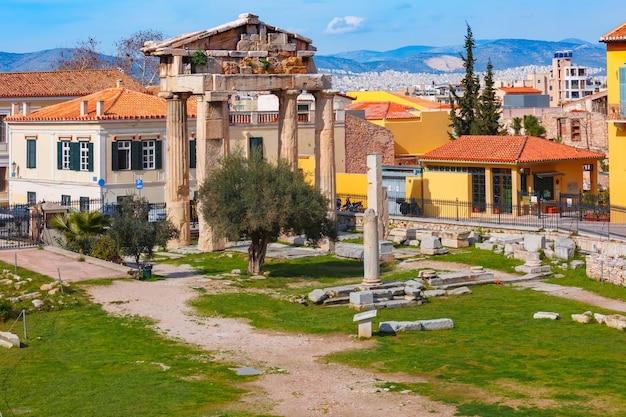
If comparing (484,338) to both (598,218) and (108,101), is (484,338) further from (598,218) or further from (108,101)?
(108,101)

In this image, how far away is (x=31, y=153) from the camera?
54.3 metres

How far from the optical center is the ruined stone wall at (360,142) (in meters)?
61.8

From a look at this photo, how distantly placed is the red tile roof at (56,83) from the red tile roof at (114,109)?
23.8 ft

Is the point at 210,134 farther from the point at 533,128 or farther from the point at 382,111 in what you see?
the point at 533,128

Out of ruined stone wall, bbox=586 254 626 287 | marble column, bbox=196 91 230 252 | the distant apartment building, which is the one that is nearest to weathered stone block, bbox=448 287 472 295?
ruined stone wall, bbox=586 254 626 287

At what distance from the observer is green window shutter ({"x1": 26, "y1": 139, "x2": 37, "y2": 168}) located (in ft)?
177

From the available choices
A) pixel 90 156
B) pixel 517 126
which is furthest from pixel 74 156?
A: pixel 517 126

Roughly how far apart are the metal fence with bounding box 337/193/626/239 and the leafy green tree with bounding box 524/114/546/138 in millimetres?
25756

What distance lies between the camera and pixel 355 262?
127 feet

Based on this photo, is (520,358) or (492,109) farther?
(492,109)

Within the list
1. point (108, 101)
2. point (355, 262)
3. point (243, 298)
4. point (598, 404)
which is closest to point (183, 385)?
point (598, 404)

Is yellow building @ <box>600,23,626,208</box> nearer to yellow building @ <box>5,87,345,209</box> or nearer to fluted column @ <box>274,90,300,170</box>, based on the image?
fluted column @ <box>274,90,300,170</box>

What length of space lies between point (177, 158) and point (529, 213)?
1546cm

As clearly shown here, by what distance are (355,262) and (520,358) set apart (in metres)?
15.0
